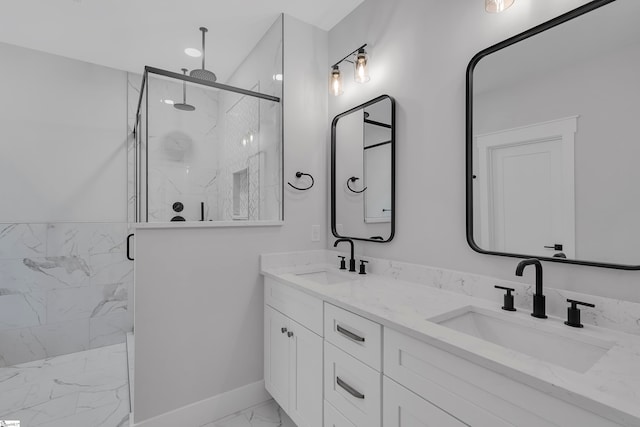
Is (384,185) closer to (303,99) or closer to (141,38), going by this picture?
(303,99)

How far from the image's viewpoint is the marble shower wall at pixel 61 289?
2.49 meters

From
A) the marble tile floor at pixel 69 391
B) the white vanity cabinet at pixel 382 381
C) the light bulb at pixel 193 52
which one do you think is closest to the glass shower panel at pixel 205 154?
the light bulb at pixel 193 52

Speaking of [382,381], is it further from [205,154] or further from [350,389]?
[205,154]

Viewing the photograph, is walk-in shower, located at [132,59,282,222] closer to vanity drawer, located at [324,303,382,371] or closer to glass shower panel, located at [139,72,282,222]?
glass shower panel, located at [139,72,282,222]

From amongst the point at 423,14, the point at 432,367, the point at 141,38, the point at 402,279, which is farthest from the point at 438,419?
the point at 141,38

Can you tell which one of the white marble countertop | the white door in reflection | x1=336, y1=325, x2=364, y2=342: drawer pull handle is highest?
the white door in reflection

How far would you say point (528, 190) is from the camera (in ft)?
3.89

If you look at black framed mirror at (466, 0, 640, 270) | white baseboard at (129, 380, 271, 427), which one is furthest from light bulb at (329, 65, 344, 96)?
white baseboard at (129, 380, 271, 427)

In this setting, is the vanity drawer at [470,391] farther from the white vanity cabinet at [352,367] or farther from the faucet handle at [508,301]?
the faucet handle at [508,301]

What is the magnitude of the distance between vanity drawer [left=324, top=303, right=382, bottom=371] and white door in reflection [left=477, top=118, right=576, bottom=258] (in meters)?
0.66

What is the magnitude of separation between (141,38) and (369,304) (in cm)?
278

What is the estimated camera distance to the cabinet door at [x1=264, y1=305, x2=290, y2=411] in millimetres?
A: 1718

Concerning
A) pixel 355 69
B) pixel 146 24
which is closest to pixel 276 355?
pixel 355 69

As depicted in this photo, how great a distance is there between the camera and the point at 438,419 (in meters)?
0.89
